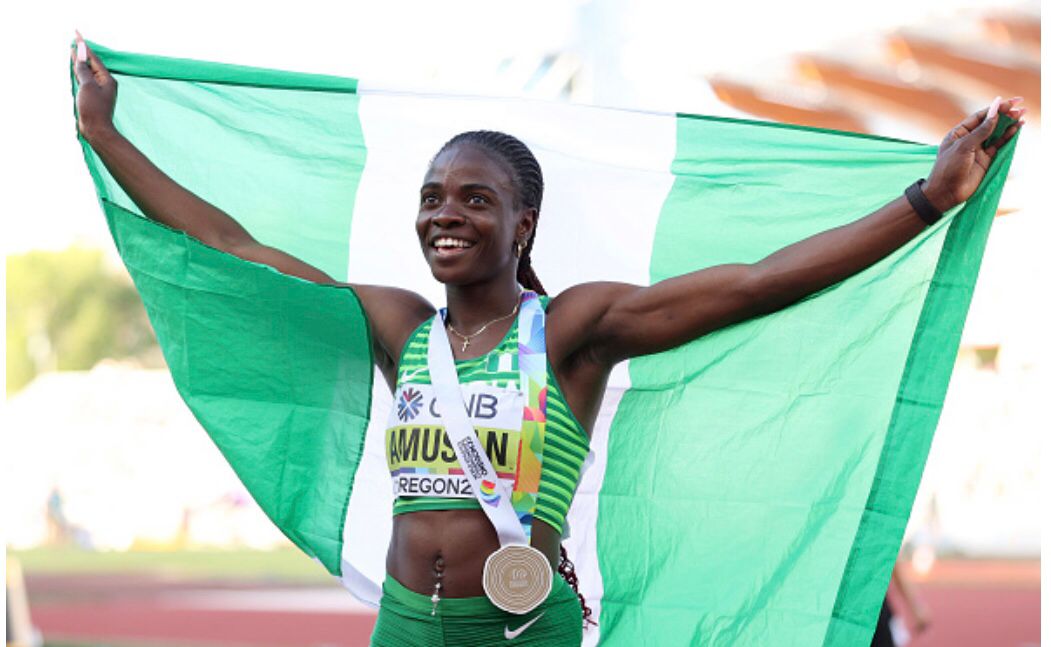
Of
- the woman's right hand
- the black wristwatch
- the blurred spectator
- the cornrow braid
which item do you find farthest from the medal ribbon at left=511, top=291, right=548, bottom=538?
the blurred spectator

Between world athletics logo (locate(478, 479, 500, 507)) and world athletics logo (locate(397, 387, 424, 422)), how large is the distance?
25 centimetres

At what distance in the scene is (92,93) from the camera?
438 centimetres

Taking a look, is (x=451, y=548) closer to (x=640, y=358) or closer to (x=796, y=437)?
(x=640, y=358)

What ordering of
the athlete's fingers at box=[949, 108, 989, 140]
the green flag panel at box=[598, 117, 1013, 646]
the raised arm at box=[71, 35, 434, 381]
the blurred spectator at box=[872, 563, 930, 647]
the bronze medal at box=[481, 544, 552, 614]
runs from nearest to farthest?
the bronze medal at box=[481, 544, 552, 614] → the athlete's fingers at box=[949, 108, 989, 140] → the green flag panel at box=[598, 117, 1013, 646] → the raised arm at box=[71, 35, 434, 381] → the blurred spectator at box=[872, 563, 930, 647]

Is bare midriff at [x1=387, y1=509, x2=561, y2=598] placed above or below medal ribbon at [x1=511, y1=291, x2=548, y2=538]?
below

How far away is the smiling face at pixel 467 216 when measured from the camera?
3.73 meters

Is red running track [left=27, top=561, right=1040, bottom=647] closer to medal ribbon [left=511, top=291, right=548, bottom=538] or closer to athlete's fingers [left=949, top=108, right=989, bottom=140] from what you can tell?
medal ribbon [left=511, top=291, right=548, bottom=538]

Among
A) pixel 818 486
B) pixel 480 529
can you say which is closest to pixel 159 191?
pixel 480 529

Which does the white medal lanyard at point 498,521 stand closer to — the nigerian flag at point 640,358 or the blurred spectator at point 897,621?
the nigerian flag at point 640,358

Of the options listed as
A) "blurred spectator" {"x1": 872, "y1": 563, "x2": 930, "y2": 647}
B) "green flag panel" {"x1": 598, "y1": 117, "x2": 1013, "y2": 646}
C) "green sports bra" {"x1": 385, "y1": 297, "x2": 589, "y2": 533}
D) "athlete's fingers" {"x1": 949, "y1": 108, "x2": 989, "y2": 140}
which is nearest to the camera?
"green sports bra" {"x1": 385, "y1": 297, "x2": 589, "y2": 533}

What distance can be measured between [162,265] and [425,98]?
95cm

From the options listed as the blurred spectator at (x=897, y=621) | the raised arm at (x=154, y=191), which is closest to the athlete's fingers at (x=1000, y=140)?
the raised arm at (x=154, y=191)

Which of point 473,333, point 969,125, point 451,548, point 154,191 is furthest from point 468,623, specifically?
point 969,125

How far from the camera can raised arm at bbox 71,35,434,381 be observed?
4301 mm
